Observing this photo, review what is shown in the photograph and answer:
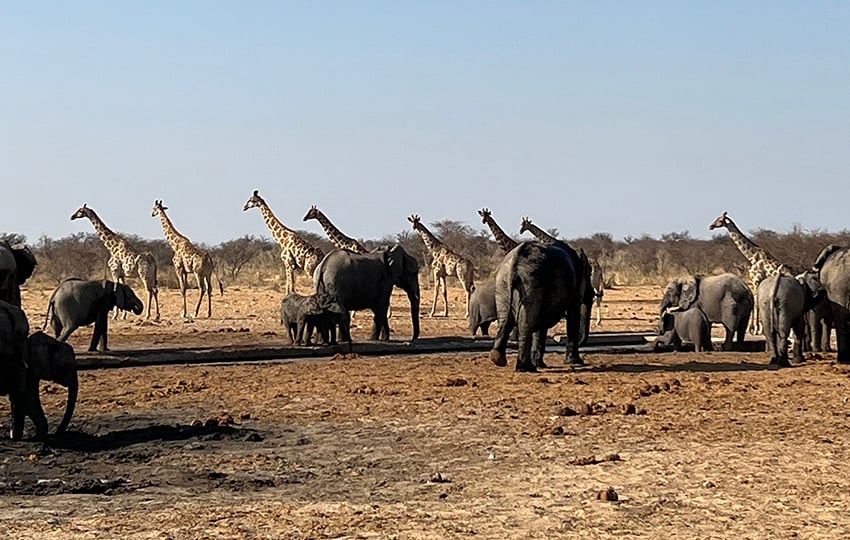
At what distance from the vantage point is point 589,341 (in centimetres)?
2552

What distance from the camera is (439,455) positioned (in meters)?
10.9

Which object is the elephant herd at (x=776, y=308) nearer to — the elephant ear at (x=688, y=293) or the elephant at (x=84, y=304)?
the elephant ear at (x=688, y=293)

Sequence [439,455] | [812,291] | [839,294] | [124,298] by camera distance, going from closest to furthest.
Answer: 1. [439,455]
2. [812,291]
3. [839,294]
4. [124,298]

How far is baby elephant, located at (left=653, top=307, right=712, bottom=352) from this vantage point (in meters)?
22.7

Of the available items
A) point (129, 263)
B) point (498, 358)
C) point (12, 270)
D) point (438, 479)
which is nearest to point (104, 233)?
point (129, 263)

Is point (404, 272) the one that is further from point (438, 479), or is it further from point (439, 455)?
point (438, 479)

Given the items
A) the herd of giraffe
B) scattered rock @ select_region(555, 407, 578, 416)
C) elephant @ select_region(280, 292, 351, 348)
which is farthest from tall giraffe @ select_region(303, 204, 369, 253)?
scattered rock @ select_region(555, 407, 578, 416)

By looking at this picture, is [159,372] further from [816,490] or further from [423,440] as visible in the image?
[816,490]

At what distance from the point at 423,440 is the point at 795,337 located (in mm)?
10325

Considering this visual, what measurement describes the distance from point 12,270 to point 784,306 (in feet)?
39.1

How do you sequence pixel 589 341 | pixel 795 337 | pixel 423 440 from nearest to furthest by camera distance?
1. pixel 423 440
2. pixel 795 337
3. pixel 589 341

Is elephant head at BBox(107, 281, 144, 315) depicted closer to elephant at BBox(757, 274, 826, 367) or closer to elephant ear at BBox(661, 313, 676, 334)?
elephant ear at BBox(661, 313, 676, 334)

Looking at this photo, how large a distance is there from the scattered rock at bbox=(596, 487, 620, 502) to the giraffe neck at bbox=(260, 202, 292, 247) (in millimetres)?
25501

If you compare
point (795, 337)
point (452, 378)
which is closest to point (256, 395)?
point (452, 378)
